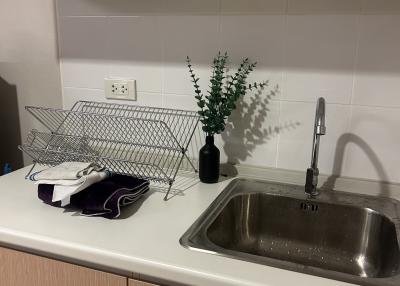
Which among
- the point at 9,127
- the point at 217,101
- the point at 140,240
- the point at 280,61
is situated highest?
the point at 280,61

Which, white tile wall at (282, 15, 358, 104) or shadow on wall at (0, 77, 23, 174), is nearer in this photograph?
white tile wall at (282, 15, 358, 104)

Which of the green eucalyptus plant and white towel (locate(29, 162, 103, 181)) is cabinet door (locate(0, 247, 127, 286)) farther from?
the green eucalyptus plant

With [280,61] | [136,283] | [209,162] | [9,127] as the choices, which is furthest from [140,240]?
[9,127]

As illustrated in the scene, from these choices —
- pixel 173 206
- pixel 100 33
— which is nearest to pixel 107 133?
pixel 100 33

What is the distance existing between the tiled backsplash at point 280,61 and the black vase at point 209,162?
12cm

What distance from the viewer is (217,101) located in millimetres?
1227

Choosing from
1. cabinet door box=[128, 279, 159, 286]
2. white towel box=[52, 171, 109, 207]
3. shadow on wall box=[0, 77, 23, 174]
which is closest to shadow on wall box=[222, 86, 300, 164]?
white towel box=[52, 171, 109, 207]

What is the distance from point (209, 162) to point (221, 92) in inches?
9.2

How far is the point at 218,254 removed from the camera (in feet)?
2.82

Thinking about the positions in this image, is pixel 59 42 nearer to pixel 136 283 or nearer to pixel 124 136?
pixel 124 136

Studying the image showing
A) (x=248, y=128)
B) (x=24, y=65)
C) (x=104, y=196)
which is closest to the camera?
(x=104, y=196)

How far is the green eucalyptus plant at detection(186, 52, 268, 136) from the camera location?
1.22 metres

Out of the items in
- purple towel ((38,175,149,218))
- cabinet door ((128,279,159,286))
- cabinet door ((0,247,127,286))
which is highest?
purple towel ((38,175,149,218))

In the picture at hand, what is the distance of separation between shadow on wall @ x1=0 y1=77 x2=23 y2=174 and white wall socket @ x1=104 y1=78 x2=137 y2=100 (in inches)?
18.0
